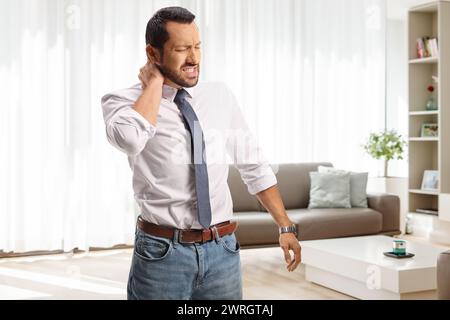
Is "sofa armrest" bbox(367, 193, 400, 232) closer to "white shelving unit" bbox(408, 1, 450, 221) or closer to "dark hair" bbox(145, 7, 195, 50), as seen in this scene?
"white shelving unit" bbox(408, 1, 450, 221)

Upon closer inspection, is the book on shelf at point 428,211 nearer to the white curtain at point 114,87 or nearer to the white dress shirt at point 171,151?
the white curtain at point 114,87

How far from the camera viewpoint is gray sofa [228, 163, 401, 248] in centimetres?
435

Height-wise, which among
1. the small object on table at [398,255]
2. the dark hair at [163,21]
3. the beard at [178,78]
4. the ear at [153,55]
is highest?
the dark hair at [163,21]

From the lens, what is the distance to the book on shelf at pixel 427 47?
18.6ft

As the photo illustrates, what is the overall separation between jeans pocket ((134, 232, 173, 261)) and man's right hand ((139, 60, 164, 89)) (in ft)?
1.05

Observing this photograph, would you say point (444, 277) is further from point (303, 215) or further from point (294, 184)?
point (294, 184)

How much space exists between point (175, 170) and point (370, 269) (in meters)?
2.27

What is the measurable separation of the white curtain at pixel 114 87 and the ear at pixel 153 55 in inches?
152

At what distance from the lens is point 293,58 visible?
5883 millimetres

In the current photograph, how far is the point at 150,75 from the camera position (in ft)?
4.37

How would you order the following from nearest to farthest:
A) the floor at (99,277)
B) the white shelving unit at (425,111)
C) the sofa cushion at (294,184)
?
the floor at (99,277)
the sofa cushion at (294,184)
the white shelving unit at (425,111)

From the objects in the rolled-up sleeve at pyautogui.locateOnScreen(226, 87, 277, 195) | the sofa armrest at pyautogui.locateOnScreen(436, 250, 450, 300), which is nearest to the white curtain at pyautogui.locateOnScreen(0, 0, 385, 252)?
the sofa armrest at pyautogui.locateOnScreen(436, 250, 450, 300)

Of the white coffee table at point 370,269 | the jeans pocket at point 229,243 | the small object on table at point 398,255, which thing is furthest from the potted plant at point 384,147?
the jeans pocket at point 229,243

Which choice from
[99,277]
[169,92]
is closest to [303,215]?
[99,277]
